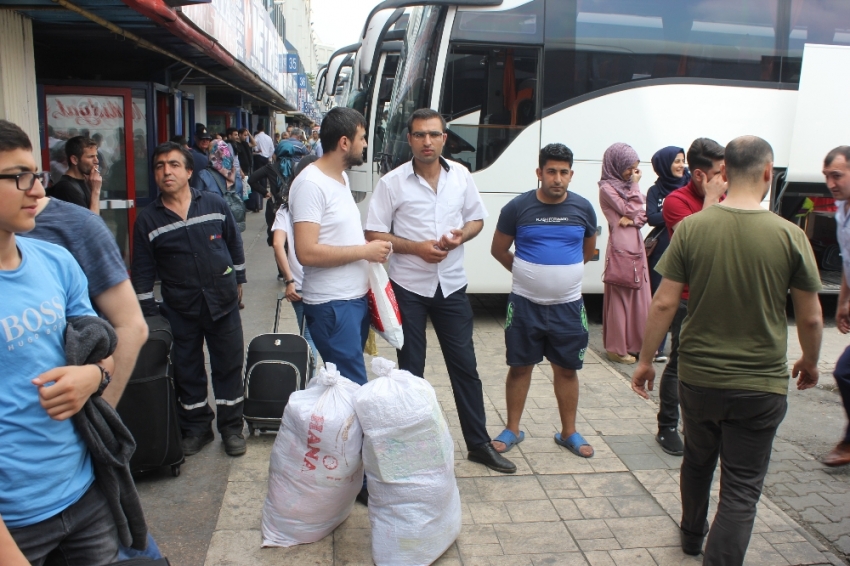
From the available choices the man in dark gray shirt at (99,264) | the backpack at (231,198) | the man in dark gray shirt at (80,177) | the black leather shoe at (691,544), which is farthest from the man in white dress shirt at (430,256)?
the backpack at (231,198)

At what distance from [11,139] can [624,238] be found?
208 inches

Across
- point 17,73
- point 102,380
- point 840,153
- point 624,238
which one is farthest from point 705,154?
point 17,73

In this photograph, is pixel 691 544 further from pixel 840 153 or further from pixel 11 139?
pixel 11 139

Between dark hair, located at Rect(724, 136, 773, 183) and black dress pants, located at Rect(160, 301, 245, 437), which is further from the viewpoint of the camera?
black dress pants, located at Rect(160, 301, 245, 437)

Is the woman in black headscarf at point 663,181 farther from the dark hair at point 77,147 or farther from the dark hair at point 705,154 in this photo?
the dark hair at point 77,147

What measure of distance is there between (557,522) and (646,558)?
0.48m

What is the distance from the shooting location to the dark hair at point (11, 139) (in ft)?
6.31

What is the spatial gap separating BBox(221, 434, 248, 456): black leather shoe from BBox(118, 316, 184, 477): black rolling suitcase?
365 mm

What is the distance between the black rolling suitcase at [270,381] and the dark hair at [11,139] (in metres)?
2.71

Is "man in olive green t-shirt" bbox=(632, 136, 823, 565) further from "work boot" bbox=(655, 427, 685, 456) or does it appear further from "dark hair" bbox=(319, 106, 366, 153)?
"dark hair" bbox=(319, 106, 366, 153)

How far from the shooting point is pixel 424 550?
3258 mm

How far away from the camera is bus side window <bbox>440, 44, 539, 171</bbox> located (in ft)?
24.1

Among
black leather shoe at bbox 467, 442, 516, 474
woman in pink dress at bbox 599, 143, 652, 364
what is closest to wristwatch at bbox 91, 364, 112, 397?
black leather shoe at bbox 467, 442, 516, 474

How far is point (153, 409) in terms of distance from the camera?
399cm
